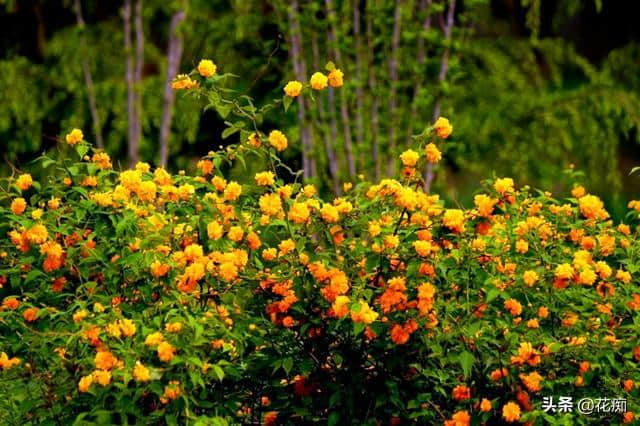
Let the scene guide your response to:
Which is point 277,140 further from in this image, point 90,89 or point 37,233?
point 90,89

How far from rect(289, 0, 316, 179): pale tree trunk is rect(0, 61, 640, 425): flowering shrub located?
2549 mm

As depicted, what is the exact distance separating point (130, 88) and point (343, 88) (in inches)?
82.0

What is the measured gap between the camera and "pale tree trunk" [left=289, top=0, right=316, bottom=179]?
5.27m

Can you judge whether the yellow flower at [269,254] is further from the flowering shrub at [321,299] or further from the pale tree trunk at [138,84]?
the pale tree trunk at [138,84]

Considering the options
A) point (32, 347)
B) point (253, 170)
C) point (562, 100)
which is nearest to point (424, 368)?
point (32, 347)

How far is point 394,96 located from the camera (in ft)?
17.3

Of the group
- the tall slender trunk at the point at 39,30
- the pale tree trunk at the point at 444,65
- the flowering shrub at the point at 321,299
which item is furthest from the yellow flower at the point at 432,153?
the tall slender trunk at the point at 39,30

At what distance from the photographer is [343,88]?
523 centimetres

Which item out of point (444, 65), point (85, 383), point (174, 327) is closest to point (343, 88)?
point (444, 65)

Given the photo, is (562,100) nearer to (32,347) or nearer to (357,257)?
(357,257)

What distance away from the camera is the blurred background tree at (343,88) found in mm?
5297

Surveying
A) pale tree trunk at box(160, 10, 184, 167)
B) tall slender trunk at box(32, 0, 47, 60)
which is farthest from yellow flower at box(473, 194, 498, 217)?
tall slender trunk at box(32, 0, 47, 60)

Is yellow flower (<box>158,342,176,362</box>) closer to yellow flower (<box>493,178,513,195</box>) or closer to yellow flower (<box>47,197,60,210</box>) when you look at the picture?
yellow flower (<box>47,197,60,210</box>)

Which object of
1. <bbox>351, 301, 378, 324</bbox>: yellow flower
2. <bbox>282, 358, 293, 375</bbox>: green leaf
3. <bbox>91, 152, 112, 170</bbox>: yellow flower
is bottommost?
<bbox>282, 358, 293, 375</bbox>: green leaf
